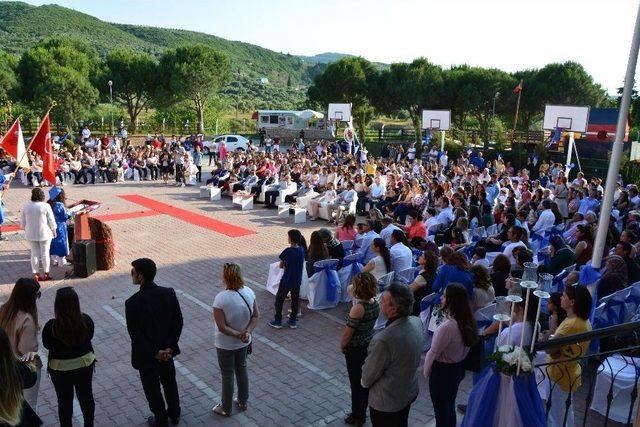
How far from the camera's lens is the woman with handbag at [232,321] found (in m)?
5.20

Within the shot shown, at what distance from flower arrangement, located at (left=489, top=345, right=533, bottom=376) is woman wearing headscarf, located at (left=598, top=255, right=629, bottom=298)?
420 cm

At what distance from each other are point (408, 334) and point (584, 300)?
7.04 feet

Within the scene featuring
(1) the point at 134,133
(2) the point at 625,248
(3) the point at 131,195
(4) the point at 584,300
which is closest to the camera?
(4) the point at 584,300

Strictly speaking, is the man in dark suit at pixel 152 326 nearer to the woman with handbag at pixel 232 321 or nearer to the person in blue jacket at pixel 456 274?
the woman with handbag at pixel 232 321

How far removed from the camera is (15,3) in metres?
133

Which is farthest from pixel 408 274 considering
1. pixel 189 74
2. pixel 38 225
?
pixel 189 74

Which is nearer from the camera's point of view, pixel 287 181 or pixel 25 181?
pixel 287 181

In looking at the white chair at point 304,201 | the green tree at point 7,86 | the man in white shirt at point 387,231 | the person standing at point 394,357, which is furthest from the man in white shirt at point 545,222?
the green tree at point 7,86

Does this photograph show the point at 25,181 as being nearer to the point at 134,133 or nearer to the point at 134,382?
the point at 134,382

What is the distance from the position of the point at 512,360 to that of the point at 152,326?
322 centimetres

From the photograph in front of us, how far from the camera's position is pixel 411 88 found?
40188mm

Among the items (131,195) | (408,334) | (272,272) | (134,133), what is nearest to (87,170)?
A: (131,195)

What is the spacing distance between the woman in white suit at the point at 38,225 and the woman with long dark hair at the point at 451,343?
7.67 m

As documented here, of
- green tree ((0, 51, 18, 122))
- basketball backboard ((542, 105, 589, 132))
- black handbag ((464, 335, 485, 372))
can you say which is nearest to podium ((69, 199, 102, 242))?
black handbag ((464, 335, 485, 372))
